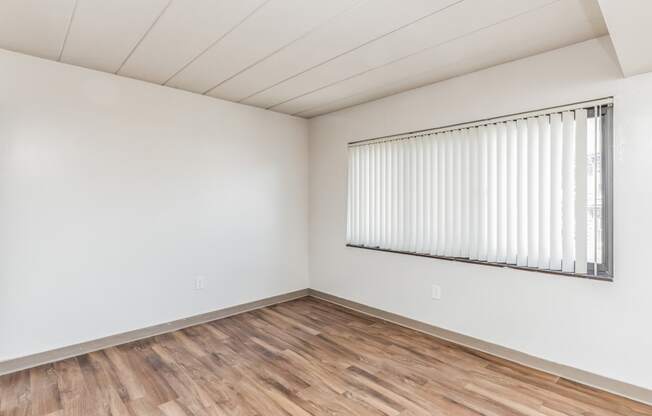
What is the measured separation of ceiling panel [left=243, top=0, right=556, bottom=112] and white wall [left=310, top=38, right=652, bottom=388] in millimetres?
751

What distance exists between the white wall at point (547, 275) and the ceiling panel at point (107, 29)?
2.38 m

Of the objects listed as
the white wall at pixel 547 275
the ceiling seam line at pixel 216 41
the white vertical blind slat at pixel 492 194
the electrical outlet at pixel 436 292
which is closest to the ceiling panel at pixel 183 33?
the ceiling seam line at pixel 216 41

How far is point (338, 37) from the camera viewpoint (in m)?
2.37

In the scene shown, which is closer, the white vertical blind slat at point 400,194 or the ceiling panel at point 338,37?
the ceiling panel at point 338,37

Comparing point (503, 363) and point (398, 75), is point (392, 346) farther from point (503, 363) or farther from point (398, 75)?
point (398, 75)

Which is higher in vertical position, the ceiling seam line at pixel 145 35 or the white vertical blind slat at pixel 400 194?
the ceiling seam line at pixel 145 35

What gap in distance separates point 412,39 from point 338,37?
0.52 meters

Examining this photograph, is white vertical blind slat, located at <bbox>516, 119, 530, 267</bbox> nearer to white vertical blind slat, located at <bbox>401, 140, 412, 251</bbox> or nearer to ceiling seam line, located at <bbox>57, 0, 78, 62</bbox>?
white vertical blind slat, located at <bbox>401, 140, 412, 251</bbox>

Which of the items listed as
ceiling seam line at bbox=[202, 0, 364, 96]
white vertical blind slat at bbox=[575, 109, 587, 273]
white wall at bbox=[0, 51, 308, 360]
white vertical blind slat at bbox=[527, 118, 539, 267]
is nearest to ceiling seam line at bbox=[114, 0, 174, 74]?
white wall at bbox=[0, 51, 308, 360]

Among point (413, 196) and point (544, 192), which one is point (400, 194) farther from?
point (544, 192)

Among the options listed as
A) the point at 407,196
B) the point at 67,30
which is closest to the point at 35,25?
the point at 67,30

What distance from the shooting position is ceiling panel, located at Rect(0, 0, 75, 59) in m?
2.00

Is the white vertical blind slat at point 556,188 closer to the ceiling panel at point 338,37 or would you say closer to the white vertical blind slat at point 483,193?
the white vertical blind slat at point 483,193

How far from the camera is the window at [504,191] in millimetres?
2404
